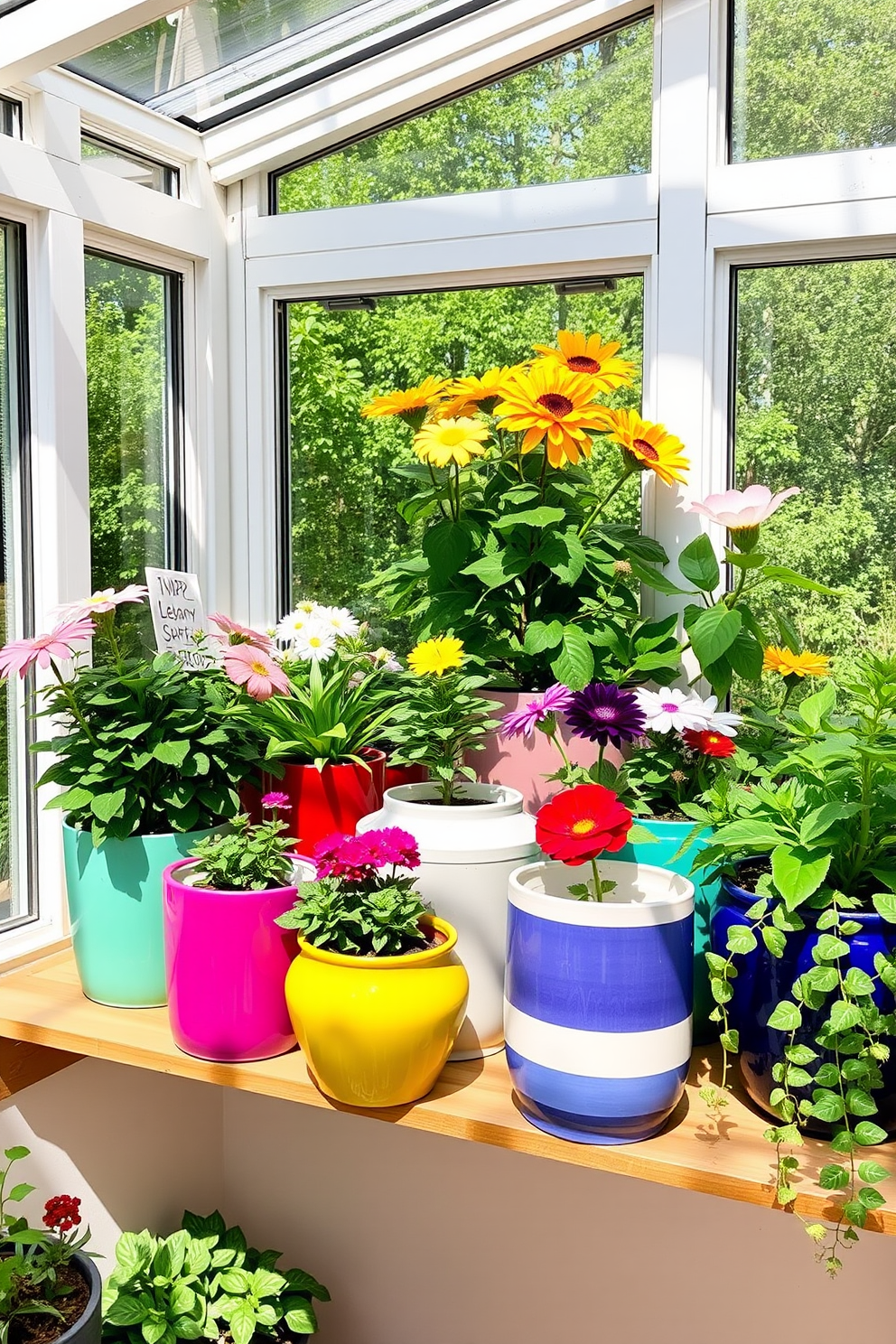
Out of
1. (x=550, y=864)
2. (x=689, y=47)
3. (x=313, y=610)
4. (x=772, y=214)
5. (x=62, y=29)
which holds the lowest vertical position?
(x=550, y=864)

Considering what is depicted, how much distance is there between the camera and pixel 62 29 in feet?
4.06

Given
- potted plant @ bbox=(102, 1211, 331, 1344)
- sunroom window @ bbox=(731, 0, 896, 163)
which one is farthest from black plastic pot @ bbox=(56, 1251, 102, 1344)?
sunroom window @ bbox=(731, 0, 896, 163)

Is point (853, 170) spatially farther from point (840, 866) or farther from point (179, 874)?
point (179, 874)

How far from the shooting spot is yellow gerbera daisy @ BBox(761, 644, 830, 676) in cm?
146

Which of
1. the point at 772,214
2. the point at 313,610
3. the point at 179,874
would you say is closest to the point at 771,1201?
the point at 179,874

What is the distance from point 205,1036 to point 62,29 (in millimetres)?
1149

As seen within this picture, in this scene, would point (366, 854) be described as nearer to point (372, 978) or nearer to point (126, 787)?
point (372, 978)

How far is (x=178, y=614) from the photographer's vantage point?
1.72 m

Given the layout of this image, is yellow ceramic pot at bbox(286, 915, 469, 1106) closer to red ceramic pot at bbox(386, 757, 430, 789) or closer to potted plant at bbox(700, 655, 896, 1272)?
potted plant at bbox(700, 655, 896, 1272)

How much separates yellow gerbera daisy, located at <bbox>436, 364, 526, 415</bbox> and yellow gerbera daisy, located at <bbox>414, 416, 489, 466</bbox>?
0.05m

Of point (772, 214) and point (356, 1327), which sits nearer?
point (772, 214)

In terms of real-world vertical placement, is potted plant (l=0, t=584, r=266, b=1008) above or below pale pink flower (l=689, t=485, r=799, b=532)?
below

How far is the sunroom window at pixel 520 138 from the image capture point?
5.35ft

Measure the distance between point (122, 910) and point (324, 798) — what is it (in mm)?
281
